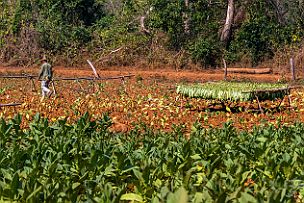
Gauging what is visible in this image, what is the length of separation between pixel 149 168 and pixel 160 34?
2598cm

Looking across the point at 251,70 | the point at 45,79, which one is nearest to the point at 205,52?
the point at 251,70

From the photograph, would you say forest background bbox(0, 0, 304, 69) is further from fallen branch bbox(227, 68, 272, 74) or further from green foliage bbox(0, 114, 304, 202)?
green foliage bbox(0, 114, 304, 202)

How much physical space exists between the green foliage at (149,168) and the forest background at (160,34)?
72.3 feet

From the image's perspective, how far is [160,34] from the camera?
31797mm

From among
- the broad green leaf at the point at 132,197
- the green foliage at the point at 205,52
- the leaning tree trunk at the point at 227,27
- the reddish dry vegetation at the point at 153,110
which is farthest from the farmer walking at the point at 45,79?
the leaning tree trunk at the point at 227,27

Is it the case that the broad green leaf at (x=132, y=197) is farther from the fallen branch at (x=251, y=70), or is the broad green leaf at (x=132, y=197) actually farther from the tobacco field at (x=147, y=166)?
the fallen branch at (x=251, y=70)

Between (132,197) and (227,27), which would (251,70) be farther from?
(132,197)

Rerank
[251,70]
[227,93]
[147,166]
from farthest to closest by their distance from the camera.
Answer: [251,70] < [227,93] < [147,166]

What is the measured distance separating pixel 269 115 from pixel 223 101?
1374 mm

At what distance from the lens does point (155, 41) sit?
31.3 m

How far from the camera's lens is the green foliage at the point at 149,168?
5.29 m

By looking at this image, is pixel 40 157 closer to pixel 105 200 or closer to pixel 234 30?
pixel 105 200

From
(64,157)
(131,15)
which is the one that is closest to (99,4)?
(131,15)

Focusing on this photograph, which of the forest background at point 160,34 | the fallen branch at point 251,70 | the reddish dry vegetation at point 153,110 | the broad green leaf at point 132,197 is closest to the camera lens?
the broad green leaf at point 132,197
